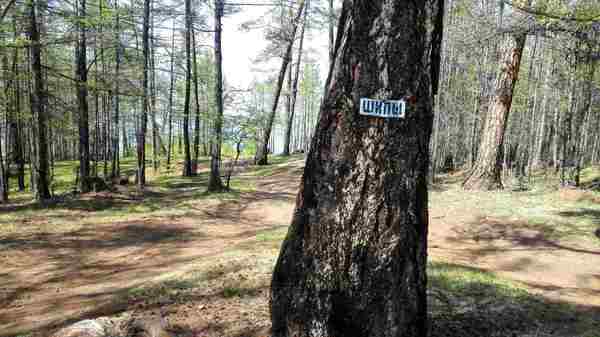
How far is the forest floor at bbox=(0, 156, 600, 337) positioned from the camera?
10.9ft

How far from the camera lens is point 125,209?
11453 mm

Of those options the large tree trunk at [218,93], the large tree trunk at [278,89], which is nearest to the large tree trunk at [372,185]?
the large tree trunk at [218,93]

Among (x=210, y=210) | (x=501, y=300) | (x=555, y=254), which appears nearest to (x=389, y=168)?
(x=501, y=300)

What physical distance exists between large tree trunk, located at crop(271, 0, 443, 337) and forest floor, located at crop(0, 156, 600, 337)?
0.92 m

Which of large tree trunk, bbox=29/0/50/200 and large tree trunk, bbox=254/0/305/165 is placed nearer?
large tree trunk, bbox=29/0/50/200

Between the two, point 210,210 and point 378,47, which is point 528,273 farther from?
point 210,210

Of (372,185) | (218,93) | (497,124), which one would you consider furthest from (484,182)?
(372,185)

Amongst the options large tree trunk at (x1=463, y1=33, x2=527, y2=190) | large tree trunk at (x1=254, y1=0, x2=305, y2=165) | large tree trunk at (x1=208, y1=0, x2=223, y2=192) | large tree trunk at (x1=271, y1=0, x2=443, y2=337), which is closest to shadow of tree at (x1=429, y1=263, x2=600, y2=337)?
large tree trunk at (x1=271, y1=0, x2=443, y2=337)

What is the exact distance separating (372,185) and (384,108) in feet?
1.41

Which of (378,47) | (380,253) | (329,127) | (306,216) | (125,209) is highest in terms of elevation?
(378,47)

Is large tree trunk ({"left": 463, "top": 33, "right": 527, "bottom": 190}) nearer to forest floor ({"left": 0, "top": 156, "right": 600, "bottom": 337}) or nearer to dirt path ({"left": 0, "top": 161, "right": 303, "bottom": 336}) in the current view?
forest floor ({"left": 0, "top": 156, "right": 600, "bottom": 337})

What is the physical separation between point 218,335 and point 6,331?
8.75 ft

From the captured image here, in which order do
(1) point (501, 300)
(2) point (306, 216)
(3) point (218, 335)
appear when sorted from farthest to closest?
(1) point (501, 300) < (3) point (218, 335) < (2) point (306, 216)

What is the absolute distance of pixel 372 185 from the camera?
2.07 metres
